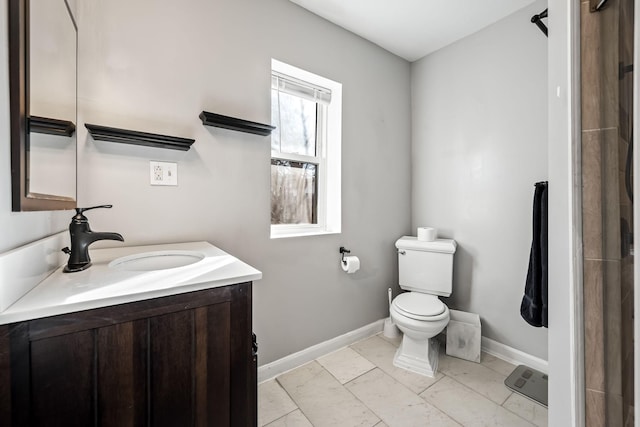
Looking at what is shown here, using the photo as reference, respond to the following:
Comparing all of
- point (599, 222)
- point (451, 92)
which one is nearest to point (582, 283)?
point (599, 222)

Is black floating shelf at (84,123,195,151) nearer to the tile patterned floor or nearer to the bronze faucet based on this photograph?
the bronze faucet

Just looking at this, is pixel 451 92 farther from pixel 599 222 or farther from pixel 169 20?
pixel 169 20

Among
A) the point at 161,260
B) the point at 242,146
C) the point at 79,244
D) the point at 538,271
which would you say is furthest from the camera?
the point at 242,146

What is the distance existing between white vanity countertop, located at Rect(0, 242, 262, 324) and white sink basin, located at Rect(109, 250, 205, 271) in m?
0.08

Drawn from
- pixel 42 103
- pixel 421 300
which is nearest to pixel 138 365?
pixel 42 103

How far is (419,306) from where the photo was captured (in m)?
1.82

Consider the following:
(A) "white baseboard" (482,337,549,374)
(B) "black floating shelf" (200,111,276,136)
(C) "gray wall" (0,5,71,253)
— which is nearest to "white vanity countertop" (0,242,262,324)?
(C) "gray wall" (0,5,71,253)

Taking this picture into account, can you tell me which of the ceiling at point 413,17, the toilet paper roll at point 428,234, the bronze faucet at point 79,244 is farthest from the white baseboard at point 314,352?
the ceiling at point 413,17

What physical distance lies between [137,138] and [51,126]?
346mm

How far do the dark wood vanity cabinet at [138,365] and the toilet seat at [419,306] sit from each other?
45.8 inches

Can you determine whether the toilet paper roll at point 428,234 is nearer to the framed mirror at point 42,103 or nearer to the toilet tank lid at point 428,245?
the toilet tank lid at point 428,245

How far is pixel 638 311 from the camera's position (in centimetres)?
53

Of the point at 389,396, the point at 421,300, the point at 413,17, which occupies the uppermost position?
the point at 413,17

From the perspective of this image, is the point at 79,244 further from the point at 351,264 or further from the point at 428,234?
the point at 428,234
